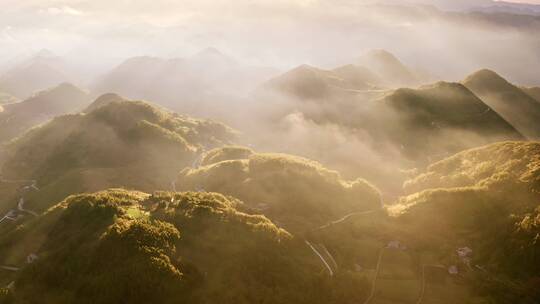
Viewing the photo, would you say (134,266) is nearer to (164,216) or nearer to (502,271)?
(164,216)

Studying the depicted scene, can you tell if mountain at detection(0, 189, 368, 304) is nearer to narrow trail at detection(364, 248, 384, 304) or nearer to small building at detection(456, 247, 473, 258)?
narrow trail at detection(364, 248, 384, 304)

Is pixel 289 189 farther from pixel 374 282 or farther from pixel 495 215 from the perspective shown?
pixel 495 215

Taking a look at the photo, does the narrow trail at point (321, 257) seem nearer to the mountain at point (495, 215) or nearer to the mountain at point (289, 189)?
the mountain at point (289, 189)

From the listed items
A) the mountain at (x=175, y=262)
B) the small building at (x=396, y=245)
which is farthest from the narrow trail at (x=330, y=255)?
the small building at (x=396, y=245)

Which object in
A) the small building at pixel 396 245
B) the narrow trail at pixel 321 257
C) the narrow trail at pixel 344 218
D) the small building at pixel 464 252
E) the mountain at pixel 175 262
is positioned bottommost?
the narrow trail at pixel 344 218

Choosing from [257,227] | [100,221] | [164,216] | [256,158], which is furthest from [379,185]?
[100,221]

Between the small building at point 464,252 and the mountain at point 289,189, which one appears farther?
the mountain at point 289,189
